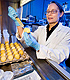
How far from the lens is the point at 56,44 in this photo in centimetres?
129

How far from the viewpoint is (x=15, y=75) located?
0.79 m

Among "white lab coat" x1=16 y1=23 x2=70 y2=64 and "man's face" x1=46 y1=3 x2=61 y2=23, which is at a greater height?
"man's face" x1=46 y1=3 x2=61 y2=23

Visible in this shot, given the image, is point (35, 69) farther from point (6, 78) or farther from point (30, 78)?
point (6, 78)

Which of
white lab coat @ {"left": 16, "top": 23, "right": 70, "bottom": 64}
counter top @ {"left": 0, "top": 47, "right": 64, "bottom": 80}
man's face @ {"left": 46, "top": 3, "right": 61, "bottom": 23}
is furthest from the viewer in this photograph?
man's face @ {"left": 46, "top": 3, "right": 61, "bottom": 23}

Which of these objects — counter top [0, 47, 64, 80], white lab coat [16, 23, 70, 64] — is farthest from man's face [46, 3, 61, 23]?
counter top [0, 47, 64, 80]

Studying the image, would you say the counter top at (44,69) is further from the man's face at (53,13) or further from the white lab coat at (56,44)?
the man's face at (53,13)

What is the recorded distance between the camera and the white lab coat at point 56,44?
0.98m

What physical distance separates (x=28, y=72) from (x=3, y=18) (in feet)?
8.46

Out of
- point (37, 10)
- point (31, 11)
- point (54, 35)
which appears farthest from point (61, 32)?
point (37, 10)

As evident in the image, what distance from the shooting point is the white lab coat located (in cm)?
98

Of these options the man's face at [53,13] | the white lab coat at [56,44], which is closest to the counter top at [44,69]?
the white lab coat at [56,44]

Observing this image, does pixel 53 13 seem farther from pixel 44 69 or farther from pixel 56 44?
pixel 44 69

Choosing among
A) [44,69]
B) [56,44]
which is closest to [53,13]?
[56,44]

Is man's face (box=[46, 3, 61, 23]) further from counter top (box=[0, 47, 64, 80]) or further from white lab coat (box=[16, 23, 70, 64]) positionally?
counter top (box=[0, 47, 64, 80])
